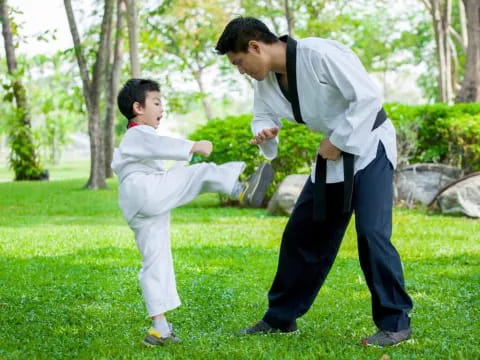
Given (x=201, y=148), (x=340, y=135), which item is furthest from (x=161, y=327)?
(x=340, y=135)

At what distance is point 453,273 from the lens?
6.60 m

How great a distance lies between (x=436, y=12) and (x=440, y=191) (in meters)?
10.9

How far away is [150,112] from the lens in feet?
13.9

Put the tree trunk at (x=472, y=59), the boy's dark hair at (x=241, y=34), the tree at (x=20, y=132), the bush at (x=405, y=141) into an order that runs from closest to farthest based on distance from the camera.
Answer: the boy's dark hair at (x=241, y=34)
the bush at (x=405, y=141)
the tree trunk at (x=472, y=59)
the tree at (x=20, y=132)

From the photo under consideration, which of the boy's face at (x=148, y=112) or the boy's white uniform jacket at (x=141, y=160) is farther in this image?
the boy's face at (x=148, y=112)

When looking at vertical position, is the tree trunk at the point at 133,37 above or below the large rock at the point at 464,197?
above

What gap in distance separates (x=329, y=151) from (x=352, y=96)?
315mm

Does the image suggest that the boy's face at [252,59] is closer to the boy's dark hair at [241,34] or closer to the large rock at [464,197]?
the boy's dark hair at [241,34]

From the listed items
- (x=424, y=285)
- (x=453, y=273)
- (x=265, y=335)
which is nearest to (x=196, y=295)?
(x=265, y=335)

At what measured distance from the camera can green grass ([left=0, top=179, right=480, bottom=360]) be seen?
13.8 feet

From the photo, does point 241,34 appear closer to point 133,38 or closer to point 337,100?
point 337,100

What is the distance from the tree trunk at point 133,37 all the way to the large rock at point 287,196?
4496 mm

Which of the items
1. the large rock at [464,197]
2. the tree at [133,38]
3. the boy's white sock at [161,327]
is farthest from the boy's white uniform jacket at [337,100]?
the tree at [133,38]

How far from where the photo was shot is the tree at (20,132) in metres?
20.4
